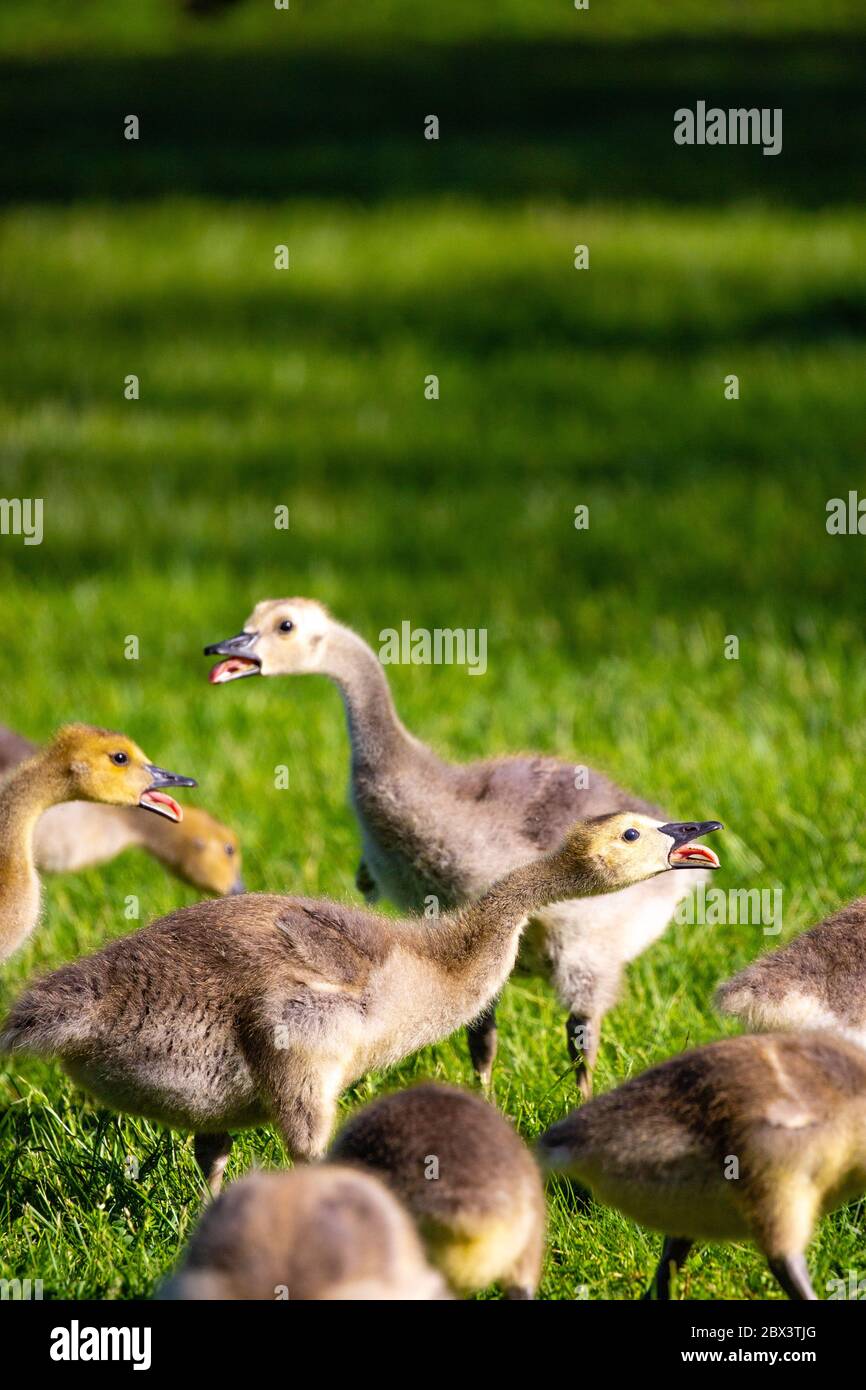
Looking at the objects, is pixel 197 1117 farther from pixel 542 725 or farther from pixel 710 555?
pixel 710 555

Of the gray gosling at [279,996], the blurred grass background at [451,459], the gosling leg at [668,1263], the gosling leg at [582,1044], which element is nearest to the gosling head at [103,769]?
the gray gosling at [279,996]

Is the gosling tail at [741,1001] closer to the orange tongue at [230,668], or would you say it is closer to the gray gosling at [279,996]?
the gray gosling at [279,996]

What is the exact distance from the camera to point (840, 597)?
10070 millimetres

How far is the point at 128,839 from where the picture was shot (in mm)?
7094

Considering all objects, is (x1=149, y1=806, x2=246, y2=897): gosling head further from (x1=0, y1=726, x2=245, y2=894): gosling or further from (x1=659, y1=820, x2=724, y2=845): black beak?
(x1=659, y1=820, x2=724, y2=845): black beak

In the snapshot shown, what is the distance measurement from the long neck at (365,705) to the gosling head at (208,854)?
1.17 m

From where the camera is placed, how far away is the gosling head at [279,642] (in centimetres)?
565

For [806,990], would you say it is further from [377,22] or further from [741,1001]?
[377,22]

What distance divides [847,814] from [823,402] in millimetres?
7880

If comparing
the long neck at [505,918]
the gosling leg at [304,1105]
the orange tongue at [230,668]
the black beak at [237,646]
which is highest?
the black beak at [237,646]

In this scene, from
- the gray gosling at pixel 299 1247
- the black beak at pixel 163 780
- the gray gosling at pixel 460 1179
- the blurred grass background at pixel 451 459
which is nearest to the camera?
the gray gosling at pixel 299 1247

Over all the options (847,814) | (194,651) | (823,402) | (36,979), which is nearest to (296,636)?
(36,979)

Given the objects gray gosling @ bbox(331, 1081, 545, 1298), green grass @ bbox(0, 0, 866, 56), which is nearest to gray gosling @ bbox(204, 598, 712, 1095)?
gray gosling @ bbox(331, 1081, 545, 1298)

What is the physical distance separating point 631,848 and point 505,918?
0.33 m
